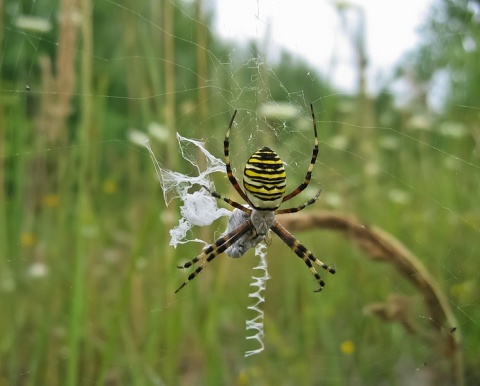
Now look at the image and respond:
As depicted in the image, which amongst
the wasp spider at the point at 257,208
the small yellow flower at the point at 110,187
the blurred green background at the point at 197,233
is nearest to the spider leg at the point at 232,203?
the wasp spider at the point at 257,208

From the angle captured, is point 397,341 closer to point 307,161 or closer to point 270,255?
point 270,255

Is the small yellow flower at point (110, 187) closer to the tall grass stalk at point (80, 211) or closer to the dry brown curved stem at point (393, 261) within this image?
the tall grass stalk at point (80, 211)

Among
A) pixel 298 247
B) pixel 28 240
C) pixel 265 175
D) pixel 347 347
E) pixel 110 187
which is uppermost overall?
pixel 265 175

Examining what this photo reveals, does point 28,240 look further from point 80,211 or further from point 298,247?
point 298,247

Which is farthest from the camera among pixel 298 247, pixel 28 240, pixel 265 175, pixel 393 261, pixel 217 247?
pixel 28 240

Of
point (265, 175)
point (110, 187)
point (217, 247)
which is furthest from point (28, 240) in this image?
point (265, 175)

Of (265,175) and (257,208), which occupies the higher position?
(265,175)
